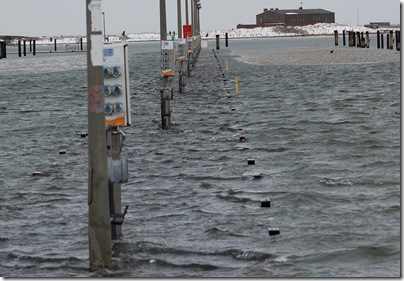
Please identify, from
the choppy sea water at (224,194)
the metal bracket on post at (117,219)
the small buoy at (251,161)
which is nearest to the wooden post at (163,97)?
the choppy sea water at (224,194)

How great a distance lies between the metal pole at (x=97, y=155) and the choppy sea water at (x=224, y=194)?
0.90ft

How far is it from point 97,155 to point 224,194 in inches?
201

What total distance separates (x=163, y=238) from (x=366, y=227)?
8.47 feet

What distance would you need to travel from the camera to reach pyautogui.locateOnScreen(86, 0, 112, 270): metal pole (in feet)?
36.7

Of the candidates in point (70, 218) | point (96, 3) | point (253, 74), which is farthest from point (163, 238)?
point (253, 74)

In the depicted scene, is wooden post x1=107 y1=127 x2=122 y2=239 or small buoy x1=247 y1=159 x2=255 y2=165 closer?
wooden post x1=107 y1=127 x2=122 y2=239

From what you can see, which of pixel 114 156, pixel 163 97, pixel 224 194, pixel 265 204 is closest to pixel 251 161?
pixel 224 194

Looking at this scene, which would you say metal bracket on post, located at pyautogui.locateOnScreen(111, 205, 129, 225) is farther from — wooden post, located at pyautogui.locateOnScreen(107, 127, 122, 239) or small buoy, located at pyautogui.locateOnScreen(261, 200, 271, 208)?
small buoy, located at pyautogui.locateOnScreen(261, 200, 271, 208)

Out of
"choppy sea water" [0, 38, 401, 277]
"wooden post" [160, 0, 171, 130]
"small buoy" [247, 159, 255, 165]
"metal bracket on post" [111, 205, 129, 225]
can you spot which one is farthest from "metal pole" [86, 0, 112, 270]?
"wooden post" [160, 0, 171, 130]

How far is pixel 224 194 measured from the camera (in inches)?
639

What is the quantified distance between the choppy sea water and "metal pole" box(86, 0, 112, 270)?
0.90ft

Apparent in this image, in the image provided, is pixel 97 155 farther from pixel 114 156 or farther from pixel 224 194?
pixel 224 194

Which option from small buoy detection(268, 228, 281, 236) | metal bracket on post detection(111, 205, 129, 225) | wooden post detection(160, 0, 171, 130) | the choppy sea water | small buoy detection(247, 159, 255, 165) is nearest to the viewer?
the choppy sea water

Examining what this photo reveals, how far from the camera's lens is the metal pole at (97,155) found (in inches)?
440
